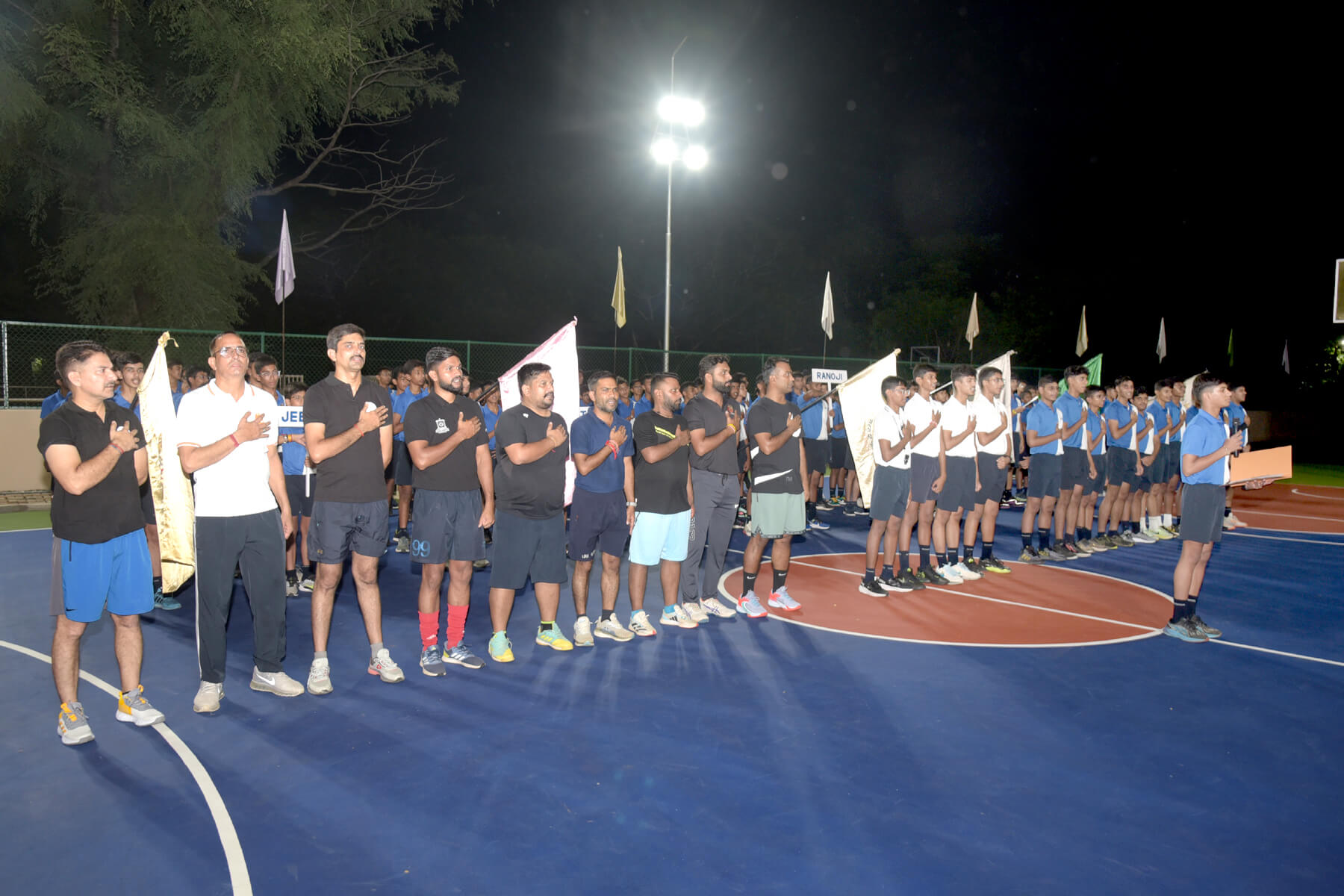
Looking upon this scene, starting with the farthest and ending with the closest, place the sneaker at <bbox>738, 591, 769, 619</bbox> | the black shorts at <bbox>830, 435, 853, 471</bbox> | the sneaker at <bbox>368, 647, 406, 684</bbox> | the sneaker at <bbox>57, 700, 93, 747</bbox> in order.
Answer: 1. the black shorts at <bbox>830, 435, 853, 471</bbox>
2. the sneaker at <bbox>738, 591, 769, 619</bbox>
3. the sneaker at <bbox>368, 647, 406, 684</bbox>
4. the sneaker at <bbox>57, 700, 93, 747</bbox>

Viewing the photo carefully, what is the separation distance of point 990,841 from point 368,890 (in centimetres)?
281

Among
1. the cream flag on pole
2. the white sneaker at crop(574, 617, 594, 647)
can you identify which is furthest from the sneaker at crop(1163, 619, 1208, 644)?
the white sneaker at crop(574, 617, 594, 647)

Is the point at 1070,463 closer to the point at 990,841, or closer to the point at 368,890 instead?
the point at 990,841

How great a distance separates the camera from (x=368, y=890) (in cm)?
363

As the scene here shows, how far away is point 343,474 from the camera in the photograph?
572 centimetres

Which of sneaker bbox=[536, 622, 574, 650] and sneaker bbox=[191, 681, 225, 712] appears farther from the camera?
sneaker bbox=[536, 622, 574, 650]

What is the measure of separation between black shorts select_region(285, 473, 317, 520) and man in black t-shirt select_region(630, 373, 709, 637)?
12.2 ft

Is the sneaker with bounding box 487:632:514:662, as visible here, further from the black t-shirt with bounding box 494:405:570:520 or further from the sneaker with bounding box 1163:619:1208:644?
the sneaker with bounding box 1163:619:1208:644

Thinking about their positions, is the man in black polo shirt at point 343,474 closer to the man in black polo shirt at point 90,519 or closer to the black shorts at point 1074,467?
the man in black polo shirt at point 90,519

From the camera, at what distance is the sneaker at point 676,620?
296 inches

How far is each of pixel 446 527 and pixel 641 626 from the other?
75.5 inches

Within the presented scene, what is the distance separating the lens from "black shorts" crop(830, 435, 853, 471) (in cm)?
1584

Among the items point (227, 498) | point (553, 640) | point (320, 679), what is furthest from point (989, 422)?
point (227, 498)

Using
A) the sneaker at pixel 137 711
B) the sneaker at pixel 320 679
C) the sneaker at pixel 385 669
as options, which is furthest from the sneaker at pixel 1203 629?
the sneaker at pixel 137 711
